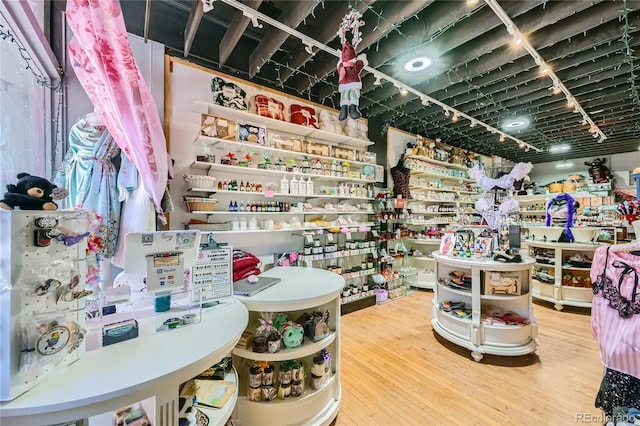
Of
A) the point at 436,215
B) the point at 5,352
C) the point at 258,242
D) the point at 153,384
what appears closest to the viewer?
the point at 5,352

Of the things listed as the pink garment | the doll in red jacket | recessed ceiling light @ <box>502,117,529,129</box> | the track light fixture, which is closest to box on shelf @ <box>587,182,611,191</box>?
recessed ceiling light @ <box>502,117,529,129</box>

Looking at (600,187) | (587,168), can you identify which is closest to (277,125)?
(600,187)

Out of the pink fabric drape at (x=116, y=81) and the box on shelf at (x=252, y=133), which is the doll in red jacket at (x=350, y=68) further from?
the pink fabric drape at (x=116, y=81)

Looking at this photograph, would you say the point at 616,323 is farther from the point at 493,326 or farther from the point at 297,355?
the point at 297,355

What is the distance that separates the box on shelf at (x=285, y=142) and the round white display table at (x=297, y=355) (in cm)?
198

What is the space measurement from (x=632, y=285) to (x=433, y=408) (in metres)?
1.50

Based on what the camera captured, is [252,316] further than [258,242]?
No

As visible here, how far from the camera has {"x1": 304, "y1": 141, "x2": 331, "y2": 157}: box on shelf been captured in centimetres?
370

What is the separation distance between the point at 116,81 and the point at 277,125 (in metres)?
2.13

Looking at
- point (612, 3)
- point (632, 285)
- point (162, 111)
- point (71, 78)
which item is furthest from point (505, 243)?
point (71, 78)

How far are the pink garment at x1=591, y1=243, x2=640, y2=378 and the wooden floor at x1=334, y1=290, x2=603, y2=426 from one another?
0.87 metres

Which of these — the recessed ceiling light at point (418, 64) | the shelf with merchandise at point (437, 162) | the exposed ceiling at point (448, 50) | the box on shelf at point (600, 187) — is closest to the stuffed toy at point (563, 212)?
the exposed ceiling at point (448, 50)

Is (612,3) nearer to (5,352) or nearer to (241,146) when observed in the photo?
(241,146)

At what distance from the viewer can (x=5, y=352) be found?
0.71 m
